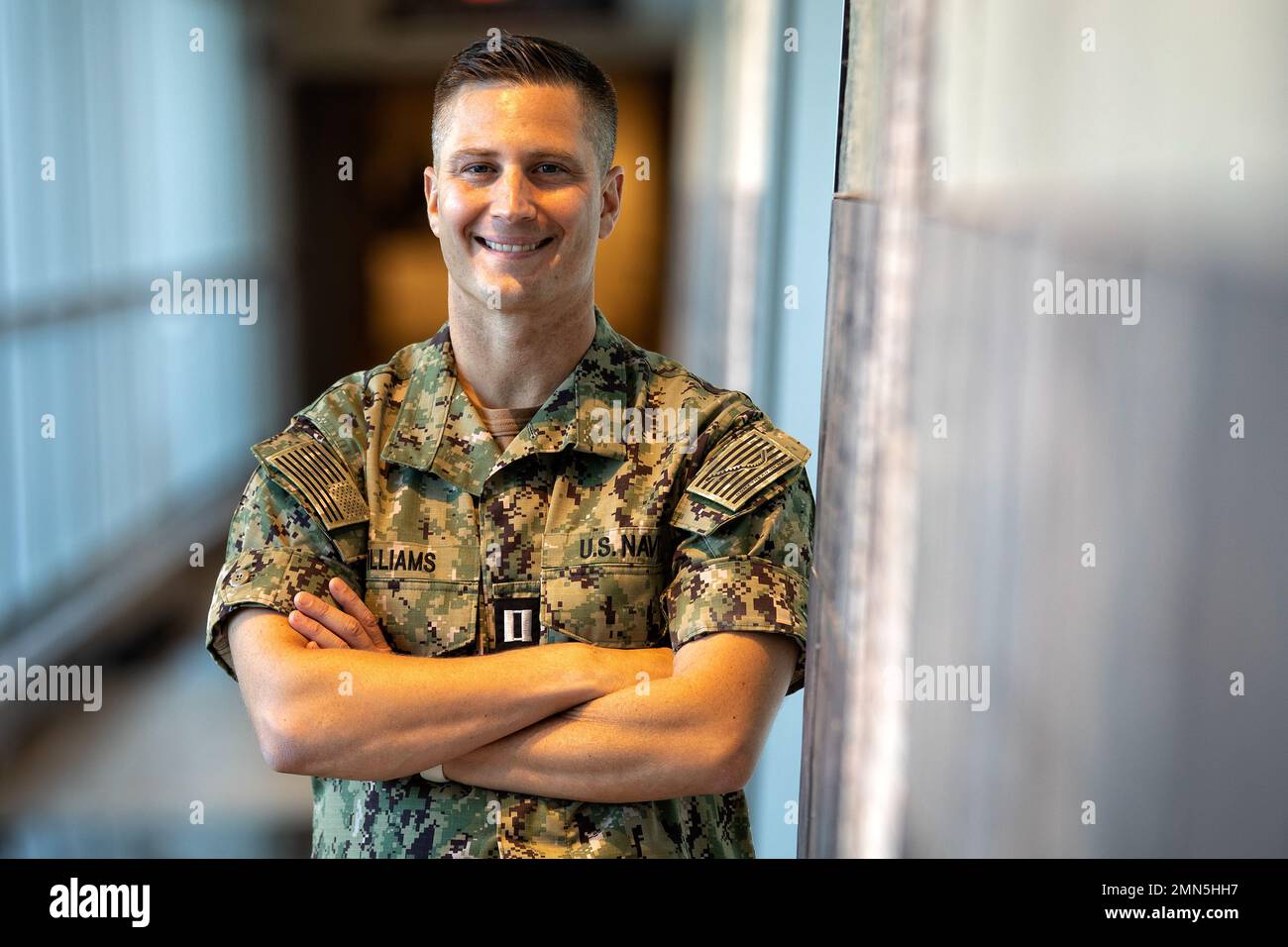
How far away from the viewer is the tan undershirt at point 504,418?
1.62 meters

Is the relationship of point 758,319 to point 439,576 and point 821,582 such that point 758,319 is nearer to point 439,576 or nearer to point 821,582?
point 821,582

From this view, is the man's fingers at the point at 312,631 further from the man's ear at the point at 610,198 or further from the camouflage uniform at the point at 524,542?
the man's ear at the point at 610,198

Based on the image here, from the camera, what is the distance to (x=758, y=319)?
235cm

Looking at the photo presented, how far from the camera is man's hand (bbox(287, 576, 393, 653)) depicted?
4.76 feet

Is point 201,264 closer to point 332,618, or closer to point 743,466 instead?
point 332,618

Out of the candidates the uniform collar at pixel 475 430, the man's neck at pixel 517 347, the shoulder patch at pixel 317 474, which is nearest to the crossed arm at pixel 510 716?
the shoulder patch at pixel 317 474

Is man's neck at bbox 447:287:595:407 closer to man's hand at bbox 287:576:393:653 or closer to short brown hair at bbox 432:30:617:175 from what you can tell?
short brown hair at bbox 432:30:617:175

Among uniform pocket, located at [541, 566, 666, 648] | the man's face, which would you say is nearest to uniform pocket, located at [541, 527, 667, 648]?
uniform pocket, located at [541, 566, 666, 648]

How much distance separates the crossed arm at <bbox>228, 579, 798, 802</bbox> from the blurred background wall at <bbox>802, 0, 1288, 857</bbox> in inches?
16.3

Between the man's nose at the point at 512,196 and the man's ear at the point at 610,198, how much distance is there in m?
0.13

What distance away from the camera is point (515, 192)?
1.46m

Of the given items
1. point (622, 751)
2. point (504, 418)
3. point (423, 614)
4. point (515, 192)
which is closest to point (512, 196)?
point (515, 192)
